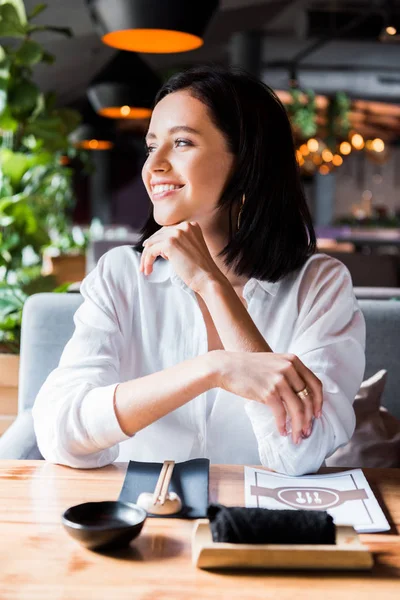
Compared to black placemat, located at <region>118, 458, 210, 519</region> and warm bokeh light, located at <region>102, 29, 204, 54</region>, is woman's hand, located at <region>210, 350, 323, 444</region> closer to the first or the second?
black placemat, located at <region>118, 458, 210, 519</region>

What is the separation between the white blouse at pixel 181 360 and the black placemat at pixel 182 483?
113 mm

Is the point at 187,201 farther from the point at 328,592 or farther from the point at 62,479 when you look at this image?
the point at 328,592

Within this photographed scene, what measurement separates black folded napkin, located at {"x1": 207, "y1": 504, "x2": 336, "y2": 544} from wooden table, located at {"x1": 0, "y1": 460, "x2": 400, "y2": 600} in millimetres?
45

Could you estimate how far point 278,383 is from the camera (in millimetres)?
1353

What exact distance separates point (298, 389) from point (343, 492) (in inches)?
7.4

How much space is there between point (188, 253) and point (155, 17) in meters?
1.41

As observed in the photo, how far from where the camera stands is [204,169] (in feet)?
5.71

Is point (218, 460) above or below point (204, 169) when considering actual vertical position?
below

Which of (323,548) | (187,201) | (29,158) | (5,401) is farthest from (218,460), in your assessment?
(29,158)

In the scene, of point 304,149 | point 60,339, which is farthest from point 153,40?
point 304,149

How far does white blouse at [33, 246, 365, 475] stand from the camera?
1.46m

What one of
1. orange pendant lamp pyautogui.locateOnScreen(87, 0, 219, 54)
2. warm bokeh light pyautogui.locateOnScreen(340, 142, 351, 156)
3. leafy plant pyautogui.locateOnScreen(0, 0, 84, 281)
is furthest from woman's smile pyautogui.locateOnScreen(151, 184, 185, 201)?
warm bokeh light pyautogui.locateOnScreen(340, 142, 351, 156)

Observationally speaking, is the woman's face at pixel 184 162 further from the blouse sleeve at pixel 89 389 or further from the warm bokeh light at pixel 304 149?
the warm bokeh light at pixel 304 149

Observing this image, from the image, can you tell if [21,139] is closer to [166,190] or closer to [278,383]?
[166,190]
